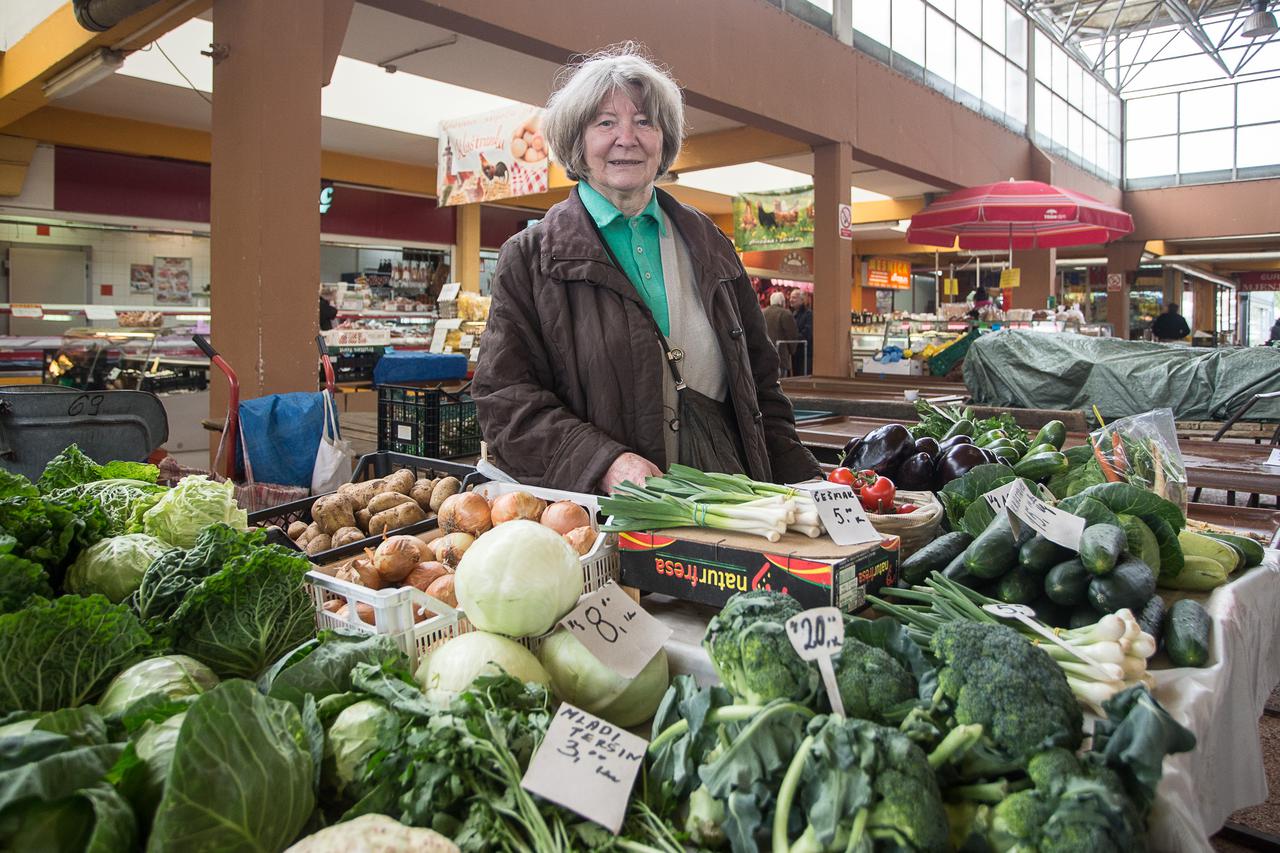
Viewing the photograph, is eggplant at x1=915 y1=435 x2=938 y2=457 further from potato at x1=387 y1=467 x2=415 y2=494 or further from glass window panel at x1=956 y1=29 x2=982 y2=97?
glass window panel at x1=956 y1=29 x2=982 y2=97

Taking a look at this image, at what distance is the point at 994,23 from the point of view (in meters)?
13.7

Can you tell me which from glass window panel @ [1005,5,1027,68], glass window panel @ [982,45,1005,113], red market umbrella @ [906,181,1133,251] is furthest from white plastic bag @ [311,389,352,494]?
glass window panel @ [1005,5,1027,68]

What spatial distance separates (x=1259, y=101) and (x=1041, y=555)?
22030 millimetres

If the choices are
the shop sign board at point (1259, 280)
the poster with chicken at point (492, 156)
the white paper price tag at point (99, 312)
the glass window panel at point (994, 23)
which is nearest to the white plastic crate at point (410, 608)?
the poster with chicken at point (492, 156)

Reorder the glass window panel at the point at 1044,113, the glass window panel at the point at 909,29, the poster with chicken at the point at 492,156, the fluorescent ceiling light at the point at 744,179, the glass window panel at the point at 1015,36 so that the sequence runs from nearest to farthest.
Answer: the poster with chicken at the point at 492,156
the glass window panel at the point at 909,29
the fluorescent ceiling light at the point at 744,179
the glass window panel at the point at 1015,36
the glass window panel at the point at 1044,113

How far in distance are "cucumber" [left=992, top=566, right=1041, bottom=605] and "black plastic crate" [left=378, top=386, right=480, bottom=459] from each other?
4148mm

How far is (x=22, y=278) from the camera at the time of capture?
9.88 meters

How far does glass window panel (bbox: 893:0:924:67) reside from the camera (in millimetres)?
10781

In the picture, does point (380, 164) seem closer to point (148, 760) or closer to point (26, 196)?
point (26, 196)

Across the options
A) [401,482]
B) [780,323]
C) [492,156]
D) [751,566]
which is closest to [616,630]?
[751,566]

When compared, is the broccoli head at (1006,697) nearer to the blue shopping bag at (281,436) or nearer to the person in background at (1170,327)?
the blue shopping bag at (281,436)

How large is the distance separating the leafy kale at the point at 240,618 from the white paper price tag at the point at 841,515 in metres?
0.91

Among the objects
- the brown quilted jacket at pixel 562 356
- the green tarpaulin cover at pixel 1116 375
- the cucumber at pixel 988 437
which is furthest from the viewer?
the green tarpaulin cover at pixel 1116 375

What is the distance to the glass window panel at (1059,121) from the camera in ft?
53.3
